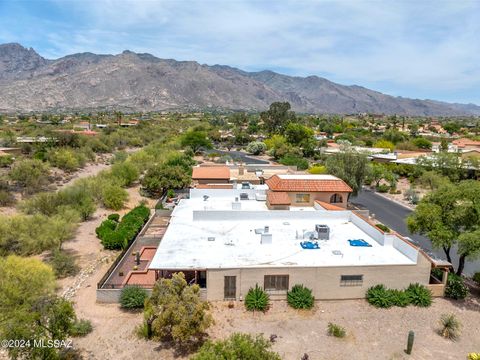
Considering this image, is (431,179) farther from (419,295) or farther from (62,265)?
(62,265)

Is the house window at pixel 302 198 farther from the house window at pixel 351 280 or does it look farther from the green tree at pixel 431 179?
the green tree at pixel 431 179

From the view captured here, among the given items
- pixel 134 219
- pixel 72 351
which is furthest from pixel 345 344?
pixel 134 219

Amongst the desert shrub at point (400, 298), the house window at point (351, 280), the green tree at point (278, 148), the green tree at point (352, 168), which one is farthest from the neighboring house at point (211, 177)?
the green tree at point (278, 148)

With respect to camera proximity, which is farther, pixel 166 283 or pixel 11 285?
pixel 11 285

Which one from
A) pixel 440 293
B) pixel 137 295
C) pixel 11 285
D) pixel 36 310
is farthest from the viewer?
pixel 440 293

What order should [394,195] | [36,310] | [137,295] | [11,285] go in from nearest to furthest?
[36,310]
[11,285]
[137,295]
[394,195]

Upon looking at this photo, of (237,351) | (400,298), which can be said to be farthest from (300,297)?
(237,351)

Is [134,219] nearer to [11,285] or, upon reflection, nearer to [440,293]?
[11,285]
